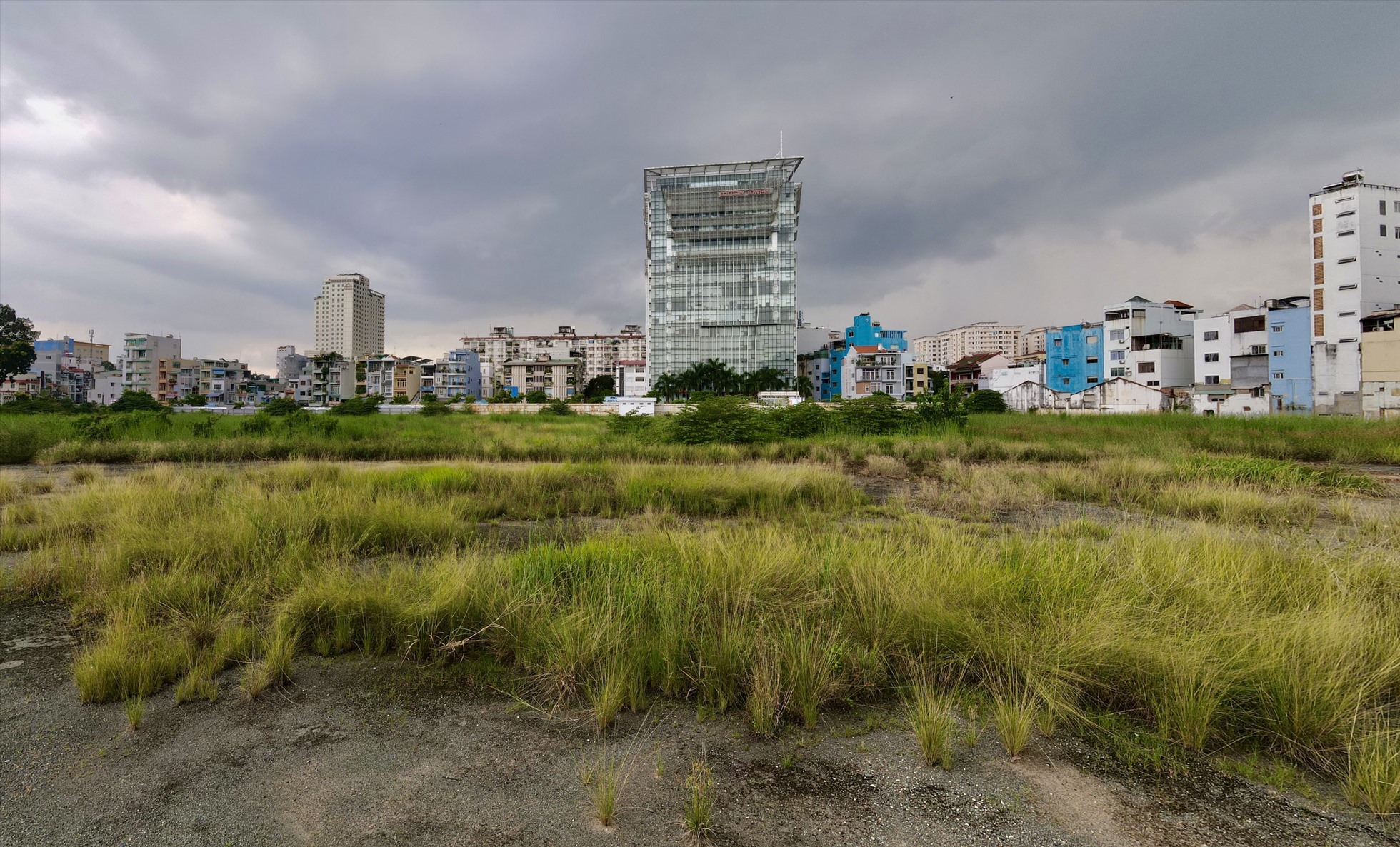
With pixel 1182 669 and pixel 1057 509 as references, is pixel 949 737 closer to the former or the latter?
pixel 1182 669

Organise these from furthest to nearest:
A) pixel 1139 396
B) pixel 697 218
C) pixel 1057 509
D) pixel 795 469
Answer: pixel 697 218
pixel 1139 396
pixel 795 469
pixel 1057 509

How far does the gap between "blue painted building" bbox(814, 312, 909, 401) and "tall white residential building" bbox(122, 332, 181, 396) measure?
111272 mm

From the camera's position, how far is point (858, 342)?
105 metres

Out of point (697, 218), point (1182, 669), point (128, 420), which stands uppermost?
point (697, 218)

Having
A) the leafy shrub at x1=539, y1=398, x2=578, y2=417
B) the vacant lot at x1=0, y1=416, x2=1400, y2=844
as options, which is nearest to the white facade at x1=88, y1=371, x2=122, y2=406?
the leafy shrub at x1=539, y1=398, x2=578, y2=417

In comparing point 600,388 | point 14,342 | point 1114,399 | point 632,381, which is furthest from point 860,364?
point 14,342

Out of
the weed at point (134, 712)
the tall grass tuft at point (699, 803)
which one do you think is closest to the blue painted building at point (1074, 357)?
the tall grass tuft at point (699, 803)

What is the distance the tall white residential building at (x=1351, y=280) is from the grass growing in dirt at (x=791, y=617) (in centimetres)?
5318

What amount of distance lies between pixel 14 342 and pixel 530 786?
269 ft

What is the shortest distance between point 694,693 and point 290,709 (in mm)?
1922

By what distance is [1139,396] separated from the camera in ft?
153

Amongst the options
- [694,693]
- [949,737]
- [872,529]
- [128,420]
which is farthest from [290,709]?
[128,420]

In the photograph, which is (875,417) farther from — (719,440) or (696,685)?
(696,685)

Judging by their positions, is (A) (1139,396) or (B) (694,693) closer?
(B) (694,693)
